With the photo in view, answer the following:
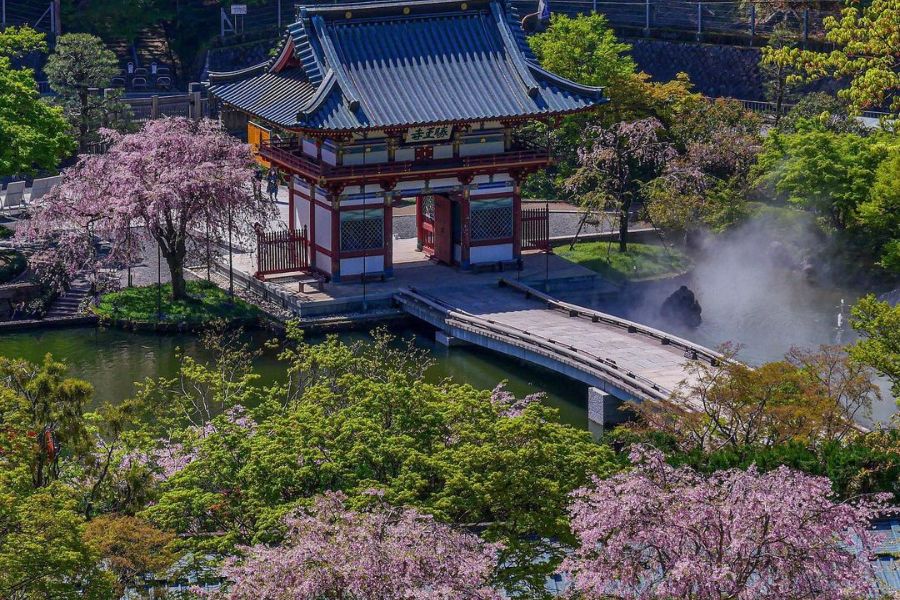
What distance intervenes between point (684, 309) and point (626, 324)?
4672mm

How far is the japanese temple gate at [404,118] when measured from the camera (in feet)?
176

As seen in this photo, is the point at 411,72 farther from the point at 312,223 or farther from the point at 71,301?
the point at 71,301

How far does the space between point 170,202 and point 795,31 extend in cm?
3484

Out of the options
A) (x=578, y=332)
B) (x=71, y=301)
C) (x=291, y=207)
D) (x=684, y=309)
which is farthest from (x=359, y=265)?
(x=684, y=309)

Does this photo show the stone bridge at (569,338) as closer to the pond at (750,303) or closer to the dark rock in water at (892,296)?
the pond at (750,303)

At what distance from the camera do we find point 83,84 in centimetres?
6400

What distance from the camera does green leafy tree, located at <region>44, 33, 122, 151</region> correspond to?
2520 inches

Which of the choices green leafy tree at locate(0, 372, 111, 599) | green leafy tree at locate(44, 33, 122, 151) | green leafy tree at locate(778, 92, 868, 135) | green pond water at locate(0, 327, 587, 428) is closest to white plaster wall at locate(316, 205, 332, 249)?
green pond water at locate(0, 327, 587, 428)

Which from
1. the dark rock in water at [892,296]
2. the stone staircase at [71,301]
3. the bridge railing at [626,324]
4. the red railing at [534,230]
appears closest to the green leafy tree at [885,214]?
the dark rock in water at [892,296]

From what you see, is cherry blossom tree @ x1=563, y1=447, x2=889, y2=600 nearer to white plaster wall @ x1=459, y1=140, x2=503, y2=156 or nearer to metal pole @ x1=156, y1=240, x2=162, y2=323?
metal pole @ x1=156, y1=240, x2=162, y2=323

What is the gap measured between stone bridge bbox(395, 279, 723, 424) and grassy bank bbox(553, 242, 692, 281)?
Answer: 4.31m

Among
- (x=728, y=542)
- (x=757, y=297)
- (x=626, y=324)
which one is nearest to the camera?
(x=728, y=542)

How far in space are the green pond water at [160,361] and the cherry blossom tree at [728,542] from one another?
69.1ft

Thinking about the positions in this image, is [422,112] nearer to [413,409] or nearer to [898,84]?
[898,84]
